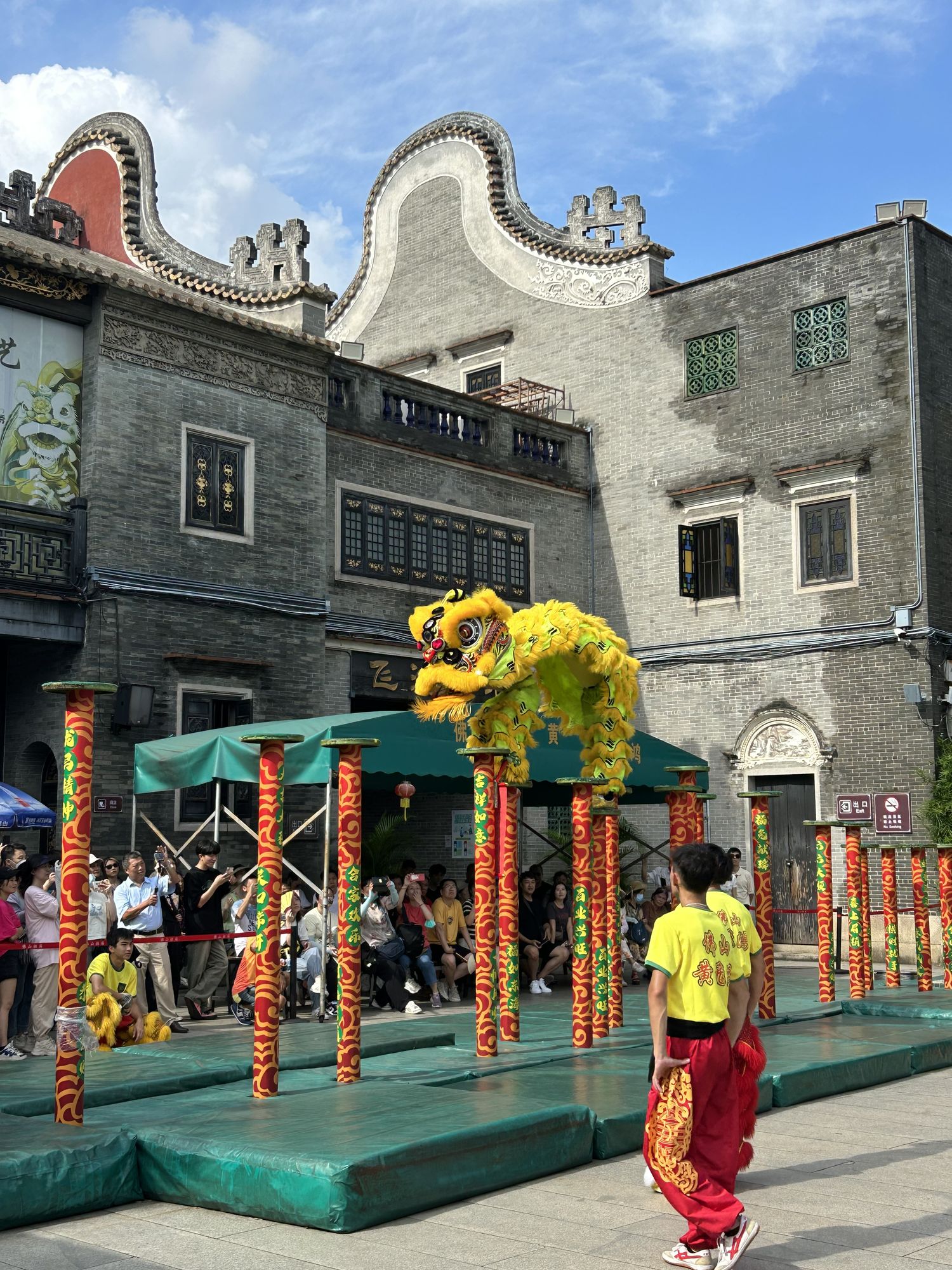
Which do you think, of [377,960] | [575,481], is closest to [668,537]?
[575,481]

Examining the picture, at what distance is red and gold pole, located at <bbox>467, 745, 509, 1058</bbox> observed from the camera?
10.2 m

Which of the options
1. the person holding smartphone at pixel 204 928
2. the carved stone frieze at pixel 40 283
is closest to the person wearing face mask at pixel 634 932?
the person holding smartphone at pixel 204 928

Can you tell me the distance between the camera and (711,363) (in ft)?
75.0

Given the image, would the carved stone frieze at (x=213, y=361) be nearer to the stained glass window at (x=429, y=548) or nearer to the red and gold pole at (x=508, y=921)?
the stained glass window at (x=429, y=548)

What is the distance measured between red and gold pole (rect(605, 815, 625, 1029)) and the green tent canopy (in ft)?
4.75

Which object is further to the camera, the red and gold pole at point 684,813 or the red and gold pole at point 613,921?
the red and gold pole at point 684,813

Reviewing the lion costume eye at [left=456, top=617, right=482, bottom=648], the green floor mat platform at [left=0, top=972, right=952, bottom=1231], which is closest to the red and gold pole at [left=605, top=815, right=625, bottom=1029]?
the green floor mat platform at [left=0, top=972, right=952, bottom=1231]

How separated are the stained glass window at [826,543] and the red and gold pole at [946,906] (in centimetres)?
635

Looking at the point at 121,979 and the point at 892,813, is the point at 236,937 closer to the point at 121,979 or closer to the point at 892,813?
the point at 121,979

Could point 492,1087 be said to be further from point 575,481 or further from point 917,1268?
point 575,481

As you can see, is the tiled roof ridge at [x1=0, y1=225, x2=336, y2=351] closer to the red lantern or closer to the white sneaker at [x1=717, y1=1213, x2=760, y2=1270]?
the red lantern

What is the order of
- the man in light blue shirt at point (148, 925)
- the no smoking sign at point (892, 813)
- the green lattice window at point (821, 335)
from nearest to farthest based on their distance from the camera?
the man in light blue shirt at point (148, 925)
the no smoking sign at point (892, 813)
the green lattice window at point (821, 335)

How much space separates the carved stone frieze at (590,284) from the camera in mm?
23875

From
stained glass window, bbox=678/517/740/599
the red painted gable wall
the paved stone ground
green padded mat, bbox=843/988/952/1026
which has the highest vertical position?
the red painted gable wall
